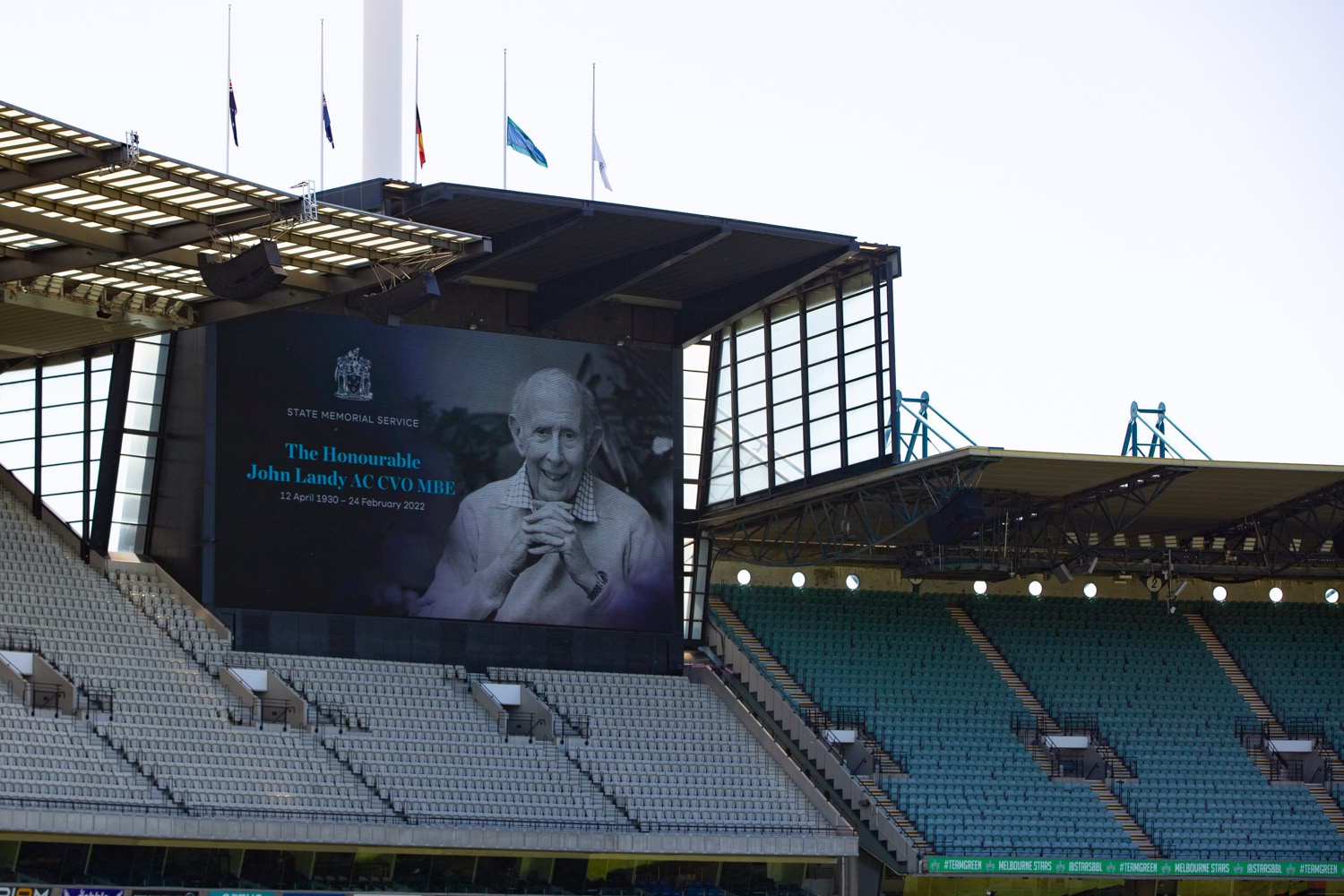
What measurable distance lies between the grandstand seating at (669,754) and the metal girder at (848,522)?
407cm

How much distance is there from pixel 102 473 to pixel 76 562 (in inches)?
79.7

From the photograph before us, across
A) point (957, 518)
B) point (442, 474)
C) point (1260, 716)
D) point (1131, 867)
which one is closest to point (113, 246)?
point (442, 474)

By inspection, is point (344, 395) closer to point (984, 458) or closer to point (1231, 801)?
point (984, 458)

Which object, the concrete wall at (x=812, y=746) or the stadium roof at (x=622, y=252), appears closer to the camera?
the stadium roof at (x=622, y=252)

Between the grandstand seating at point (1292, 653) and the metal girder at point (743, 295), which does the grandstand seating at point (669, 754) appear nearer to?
the metal girder at point (743, 295)

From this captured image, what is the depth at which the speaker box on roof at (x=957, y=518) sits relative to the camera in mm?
43688

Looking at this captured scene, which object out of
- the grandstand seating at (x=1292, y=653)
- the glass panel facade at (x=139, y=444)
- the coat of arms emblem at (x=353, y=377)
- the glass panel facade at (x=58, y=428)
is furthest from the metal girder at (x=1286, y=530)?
the glass panel facade at (x=58, y=428)

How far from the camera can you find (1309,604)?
182ft

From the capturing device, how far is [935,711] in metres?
48.2

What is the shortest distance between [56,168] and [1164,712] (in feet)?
96.0

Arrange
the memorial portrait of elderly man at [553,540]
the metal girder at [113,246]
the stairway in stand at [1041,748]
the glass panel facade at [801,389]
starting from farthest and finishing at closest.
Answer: the glass panel facade at [801,389] → the memorial portrait of elderly man at [553,540] → the stairway in stand at [1041,748] → the metal girder at [113,246]

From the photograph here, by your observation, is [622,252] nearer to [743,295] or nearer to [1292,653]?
[743,295]

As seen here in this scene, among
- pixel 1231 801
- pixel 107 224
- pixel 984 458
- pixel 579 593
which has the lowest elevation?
pixel 1231 801

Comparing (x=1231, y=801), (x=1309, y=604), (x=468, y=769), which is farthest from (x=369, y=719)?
(x=1309, y=604)
